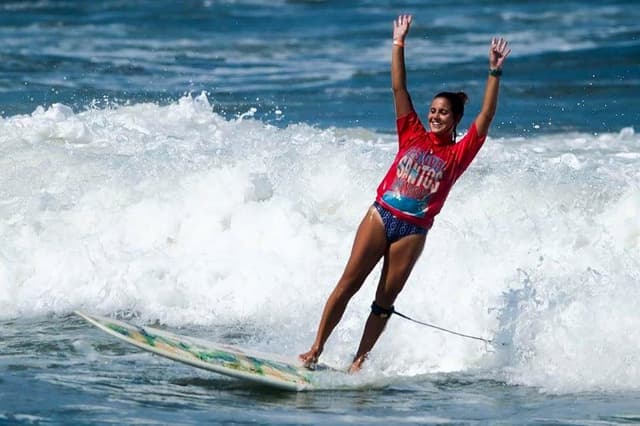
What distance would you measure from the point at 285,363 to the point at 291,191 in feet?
12.7

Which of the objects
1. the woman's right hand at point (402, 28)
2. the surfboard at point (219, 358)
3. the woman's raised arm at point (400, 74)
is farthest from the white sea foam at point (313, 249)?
the woman's right hand at point (402, 28)

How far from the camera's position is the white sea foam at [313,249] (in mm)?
8117

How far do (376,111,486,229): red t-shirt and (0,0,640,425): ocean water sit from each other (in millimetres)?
1037

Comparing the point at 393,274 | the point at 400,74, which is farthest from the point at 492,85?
the point at 393,274

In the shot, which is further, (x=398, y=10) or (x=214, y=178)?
(x=398, y=10)

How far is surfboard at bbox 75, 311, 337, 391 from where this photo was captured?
7.23 metres

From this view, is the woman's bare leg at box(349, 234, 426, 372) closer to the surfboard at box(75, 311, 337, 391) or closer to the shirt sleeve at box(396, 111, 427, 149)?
the surfboard at box(75, 311, 337, 391)

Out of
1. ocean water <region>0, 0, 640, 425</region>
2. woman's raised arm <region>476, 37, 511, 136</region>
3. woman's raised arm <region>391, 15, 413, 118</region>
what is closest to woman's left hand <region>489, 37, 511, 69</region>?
woman's raised arm <region>476, 37, 511, 136</region>

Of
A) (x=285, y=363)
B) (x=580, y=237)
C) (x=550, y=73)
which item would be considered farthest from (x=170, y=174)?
(x=550, y=73)

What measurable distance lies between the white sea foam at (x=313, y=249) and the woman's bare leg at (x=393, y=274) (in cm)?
44

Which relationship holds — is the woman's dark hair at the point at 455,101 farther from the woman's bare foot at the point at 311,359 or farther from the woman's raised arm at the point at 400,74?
the woman's bare foot at the point at 311,359

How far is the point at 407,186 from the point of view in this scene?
724 cm

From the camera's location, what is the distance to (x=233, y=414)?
22.1ft

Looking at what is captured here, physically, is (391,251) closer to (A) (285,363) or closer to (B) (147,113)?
(A) (285,363)
